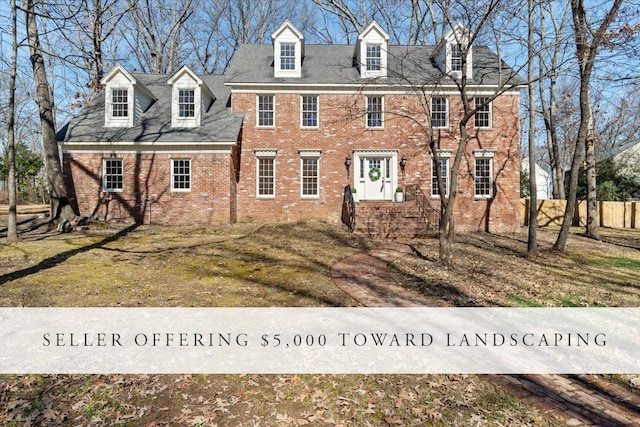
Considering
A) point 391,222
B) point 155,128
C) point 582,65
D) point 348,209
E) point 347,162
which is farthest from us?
point 347,162

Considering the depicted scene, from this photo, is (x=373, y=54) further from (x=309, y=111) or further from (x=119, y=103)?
(x=119, y=103)

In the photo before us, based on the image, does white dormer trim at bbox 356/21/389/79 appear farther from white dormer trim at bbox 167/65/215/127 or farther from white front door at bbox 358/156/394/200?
white dormer trim at bbox 167/65/215/127

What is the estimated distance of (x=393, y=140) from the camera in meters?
17.0

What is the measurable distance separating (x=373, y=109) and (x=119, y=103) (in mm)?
11657

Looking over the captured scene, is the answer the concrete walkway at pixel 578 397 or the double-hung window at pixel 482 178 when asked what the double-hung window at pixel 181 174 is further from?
the concrete walkway at pixel 578 397

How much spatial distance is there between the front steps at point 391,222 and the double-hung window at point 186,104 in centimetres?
900

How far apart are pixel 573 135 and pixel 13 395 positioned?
35974mm

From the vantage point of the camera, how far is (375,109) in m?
17.3

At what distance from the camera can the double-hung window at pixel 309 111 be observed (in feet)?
56.3

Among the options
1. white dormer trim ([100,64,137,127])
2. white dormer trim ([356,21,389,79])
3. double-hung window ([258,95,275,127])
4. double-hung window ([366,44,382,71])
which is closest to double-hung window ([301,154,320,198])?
double-hung window ([258,95,275,127])

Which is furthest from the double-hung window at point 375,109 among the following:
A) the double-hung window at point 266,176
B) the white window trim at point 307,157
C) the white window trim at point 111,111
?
the white window trim at point 111,111

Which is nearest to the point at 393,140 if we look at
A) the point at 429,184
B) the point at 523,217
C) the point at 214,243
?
the point at 429,184

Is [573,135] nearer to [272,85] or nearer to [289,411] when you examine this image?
[272,85]

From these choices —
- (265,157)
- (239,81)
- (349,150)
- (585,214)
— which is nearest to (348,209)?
(349,150)
